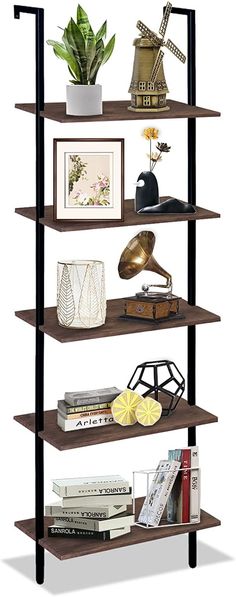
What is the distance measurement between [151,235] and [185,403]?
76cm

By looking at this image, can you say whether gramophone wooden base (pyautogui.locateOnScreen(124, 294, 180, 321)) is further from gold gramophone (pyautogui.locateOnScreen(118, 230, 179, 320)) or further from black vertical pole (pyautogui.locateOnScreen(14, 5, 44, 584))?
black vertical pole (pyautogui.locateOnScreen(14, 5, 44, 584))

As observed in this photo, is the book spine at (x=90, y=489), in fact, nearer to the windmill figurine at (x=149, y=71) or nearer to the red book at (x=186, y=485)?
the red book at (x=186, y=485)

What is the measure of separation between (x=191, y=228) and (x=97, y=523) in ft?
4.03

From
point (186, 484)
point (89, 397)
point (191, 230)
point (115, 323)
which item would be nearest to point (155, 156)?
point (191, 230)

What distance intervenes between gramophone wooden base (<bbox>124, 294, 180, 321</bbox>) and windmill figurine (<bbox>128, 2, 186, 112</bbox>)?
743mm

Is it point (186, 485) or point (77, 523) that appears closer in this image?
point (77, 523)

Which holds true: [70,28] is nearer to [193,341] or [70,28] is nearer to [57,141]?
[57,141]

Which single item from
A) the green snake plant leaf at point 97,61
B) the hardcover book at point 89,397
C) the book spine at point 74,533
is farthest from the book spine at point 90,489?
the green snake plant leaf at point 97,61

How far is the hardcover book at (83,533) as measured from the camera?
268 inches

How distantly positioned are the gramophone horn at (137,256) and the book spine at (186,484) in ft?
2.50

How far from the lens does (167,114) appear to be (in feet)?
21.5

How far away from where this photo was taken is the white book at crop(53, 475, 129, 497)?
22.5ft

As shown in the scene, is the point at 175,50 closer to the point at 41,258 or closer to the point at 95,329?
the point at 41,258

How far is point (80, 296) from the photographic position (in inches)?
261
